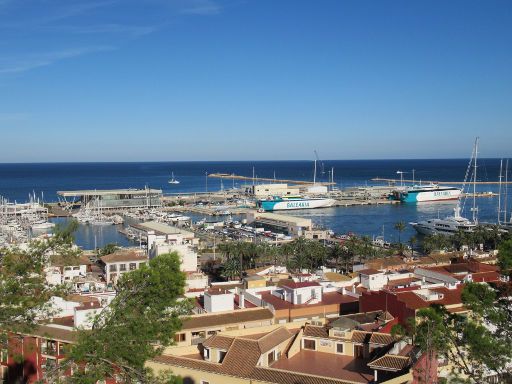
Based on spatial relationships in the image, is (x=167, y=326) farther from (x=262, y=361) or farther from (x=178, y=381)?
(x=262, y=361)

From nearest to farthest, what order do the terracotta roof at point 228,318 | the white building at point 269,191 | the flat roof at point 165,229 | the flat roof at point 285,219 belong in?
1. the terracotta roof at point 228,318
2. the flat roof at point 165,229
3. the flat roof at point 285,219
4. the white building at point 269,191

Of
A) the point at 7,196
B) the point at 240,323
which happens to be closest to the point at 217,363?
the point at 240,323

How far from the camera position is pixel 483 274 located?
19219mm

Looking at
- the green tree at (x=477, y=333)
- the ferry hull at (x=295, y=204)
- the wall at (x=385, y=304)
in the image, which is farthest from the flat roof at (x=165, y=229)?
the green tree at (x=477, y=333)

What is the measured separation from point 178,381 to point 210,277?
61.8ft

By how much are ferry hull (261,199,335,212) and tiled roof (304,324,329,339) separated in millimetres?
50537

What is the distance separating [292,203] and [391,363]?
179ft

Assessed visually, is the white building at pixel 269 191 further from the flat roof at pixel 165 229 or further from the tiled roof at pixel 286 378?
the tiled roof at pixel 286 378

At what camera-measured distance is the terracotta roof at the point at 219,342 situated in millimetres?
11275

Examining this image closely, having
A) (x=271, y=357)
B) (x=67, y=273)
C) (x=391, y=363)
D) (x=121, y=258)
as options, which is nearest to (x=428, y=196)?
(x=121, y=258)

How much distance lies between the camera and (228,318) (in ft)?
45.9

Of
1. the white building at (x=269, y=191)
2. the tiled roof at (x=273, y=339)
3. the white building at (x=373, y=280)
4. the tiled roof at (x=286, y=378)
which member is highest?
the tiled roof at (x=273, y=339)

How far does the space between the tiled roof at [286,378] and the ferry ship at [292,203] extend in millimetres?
52319

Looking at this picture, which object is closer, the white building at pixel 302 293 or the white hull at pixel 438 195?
the white building at pixel 302 293
